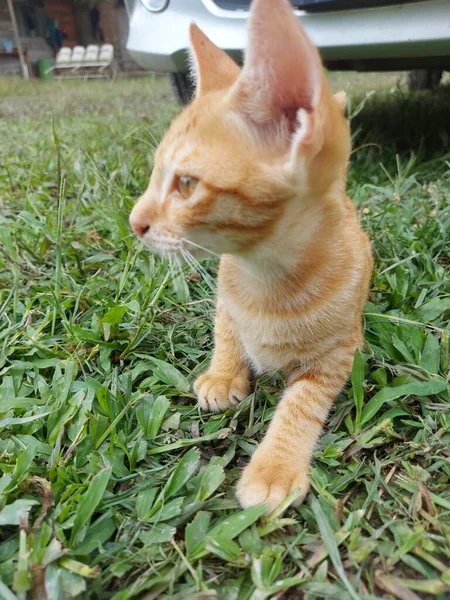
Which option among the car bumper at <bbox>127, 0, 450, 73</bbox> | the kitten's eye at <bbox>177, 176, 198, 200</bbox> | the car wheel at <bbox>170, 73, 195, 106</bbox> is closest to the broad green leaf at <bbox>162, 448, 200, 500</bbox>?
the kitten's eye at <bbox>177, 176, 198, 200</bbox>

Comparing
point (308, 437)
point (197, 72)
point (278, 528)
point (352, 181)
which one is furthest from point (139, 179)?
point (278, 528)

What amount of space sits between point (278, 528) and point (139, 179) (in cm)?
182

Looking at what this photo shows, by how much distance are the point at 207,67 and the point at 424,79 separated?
4252mm

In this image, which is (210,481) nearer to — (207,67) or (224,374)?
(224,374)

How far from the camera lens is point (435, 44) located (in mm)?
1961

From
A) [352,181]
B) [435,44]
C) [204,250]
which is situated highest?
[435,44]

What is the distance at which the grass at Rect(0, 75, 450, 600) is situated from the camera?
780 mm

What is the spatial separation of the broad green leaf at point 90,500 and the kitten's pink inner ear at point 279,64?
2.33 ft

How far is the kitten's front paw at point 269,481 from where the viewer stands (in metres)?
0.90

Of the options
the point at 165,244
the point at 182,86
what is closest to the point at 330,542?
the point at 165,244

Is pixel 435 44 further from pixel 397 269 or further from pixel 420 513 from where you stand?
pixel 420 513

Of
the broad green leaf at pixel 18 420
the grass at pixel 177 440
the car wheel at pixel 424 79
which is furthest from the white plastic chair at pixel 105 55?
the broad green leaf at pixel 18 420

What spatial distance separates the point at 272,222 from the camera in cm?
95

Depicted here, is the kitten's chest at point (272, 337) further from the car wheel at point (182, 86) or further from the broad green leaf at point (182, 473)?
the car wheel at point (182, 86)
